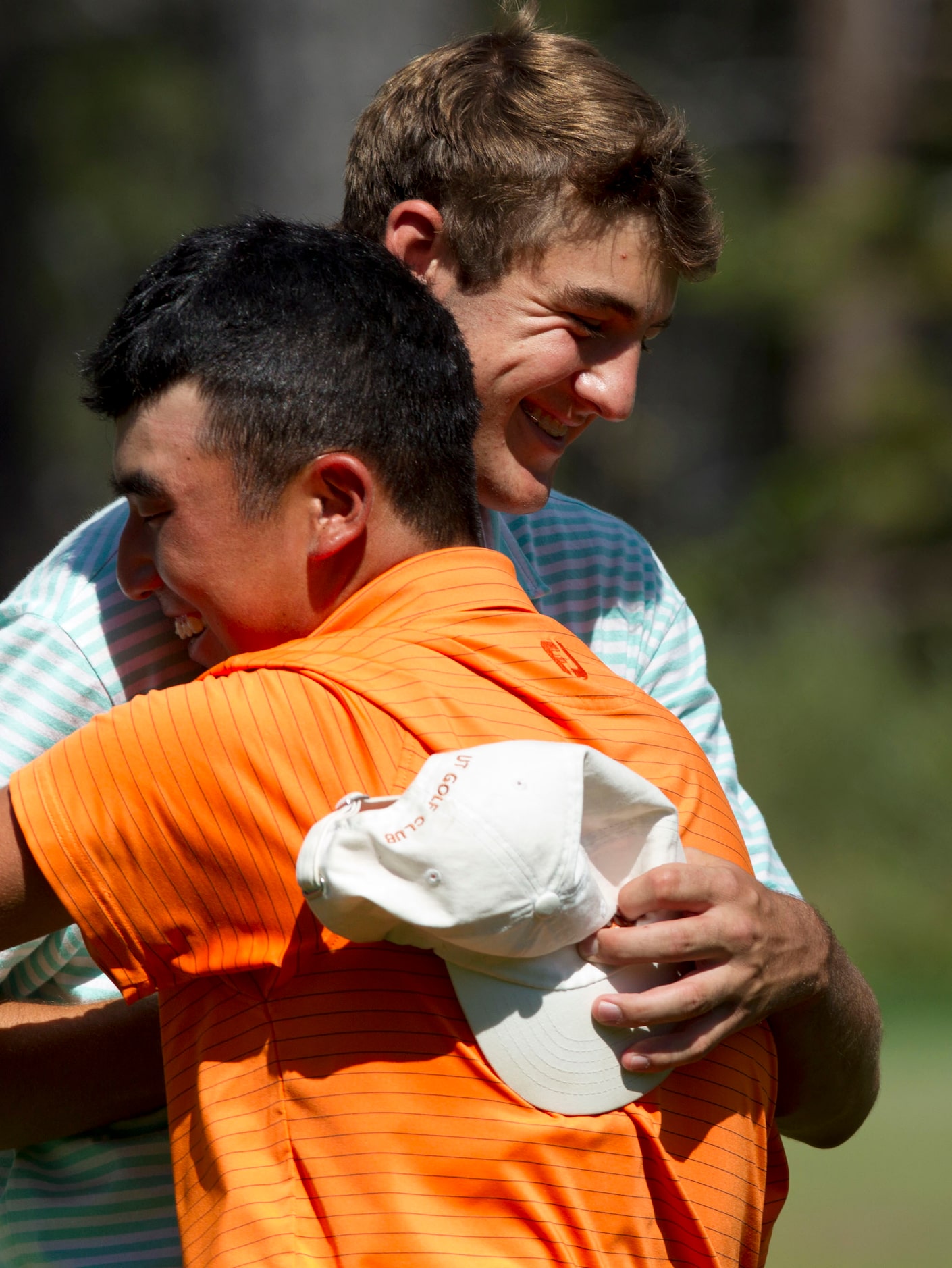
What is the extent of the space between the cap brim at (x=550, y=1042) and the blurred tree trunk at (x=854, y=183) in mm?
10496

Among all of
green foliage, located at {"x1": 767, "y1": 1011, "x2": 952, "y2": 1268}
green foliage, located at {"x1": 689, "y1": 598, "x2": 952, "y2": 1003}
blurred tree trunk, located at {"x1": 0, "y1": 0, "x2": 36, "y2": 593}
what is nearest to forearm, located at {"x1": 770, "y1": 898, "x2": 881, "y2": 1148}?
green foliage, located at {"x1": 767, "y1": 1011, "x2": 952, "y2": 1268}

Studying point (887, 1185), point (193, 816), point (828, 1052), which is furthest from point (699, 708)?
point (887, 1185)

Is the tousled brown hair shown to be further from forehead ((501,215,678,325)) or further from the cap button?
the cap button

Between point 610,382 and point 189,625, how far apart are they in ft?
3.06

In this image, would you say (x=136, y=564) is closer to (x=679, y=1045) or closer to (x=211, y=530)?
(x=211, y=530)

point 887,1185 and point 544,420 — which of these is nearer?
point 544,420

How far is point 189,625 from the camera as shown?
204 centimetres

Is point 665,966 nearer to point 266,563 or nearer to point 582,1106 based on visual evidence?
point 582,1106

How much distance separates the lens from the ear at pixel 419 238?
8.40 ft

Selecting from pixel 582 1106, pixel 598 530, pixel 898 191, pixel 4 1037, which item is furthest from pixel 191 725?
pixel 898 191

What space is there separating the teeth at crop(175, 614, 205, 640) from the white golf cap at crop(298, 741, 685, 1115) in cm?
58

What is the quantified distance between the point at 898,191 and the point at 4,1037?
11.0 metres

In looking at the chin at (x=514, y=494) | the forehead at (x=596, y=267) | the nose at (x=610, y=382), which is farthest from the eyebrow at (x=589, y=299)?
the chin at (x=514, y=494)

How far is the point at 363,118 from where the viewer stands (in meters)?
2.75
